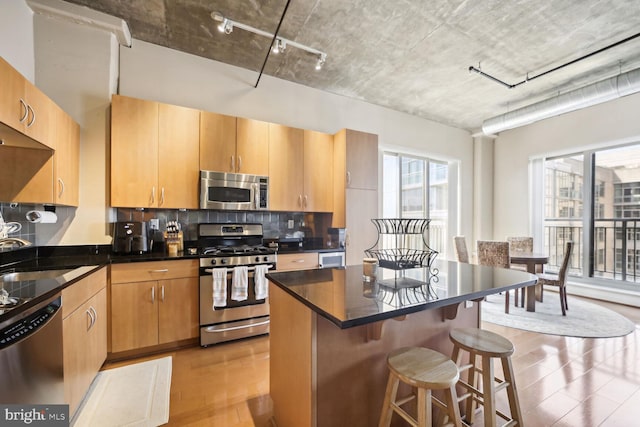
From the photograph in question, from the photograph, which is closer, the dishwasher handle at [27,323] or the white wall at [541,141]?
the dishwasher handle at [27,323]

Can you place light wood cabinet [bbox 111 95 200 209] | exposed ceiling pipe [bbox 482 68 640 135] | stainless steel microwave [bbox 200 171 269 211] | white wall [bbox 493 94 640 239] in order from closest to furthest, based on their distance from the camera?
light wood cabinet [bbox 111 95 200 209] → stainless steel microwave [bbox 200 171 269 211] → exposed ceiling pipe [bbox 482 68 640 135] → white wall [bbox 493 94 640 239]

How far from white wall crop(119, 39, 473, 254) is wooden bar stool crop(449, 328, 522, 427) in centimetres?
326

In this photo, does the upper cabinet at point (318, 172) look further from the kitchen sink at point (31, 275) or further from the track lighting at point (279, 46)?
the kitchen sink at point (31, 275)

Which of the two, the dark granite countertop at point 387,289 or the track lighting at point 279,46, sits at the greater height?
the track lighting at point 279,46

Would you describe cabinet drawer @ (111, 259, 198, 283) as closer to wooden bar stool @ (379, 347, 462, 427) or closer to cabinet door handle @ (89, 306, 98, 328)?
cabinet door handle @ (89, 306, 98, 328)

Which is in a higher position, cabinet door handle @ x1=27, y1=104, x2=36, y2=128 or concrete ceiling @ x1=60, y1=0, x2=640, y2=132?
concrete ceiling @ x1=60, y1=0, x2=640, y2=132

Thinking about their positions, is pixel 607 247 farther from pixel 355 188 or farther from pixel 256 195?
pixel 256 195

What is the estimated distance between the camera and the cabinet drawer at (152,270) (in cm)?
233

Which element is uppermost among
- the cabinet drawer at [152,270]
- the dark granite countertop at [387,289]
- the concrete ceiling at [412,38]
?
the concrete ceiling at [412,38]

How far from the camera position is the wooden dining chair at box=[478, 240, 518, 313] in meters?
3.60

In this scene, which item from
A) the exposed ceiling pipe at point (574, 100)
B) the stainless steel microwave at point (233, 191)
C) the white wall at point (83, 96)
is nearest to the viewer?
the white wall at point (83, 96)

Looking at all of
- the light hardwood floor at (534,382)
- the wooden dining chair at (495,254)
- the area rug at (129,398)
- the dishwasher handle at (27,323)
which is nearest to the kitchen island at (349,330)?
the light hardwood floor at (534,382)

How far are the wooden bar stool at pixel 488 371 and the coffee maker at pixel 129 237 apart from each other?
283 cm

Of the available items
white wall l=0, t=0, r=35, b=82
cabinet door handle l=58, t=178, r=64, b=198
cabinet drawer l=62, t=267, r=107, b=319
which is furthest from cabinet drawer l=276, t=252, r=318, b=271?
white wall l=0, t=0, r=35, b=82
